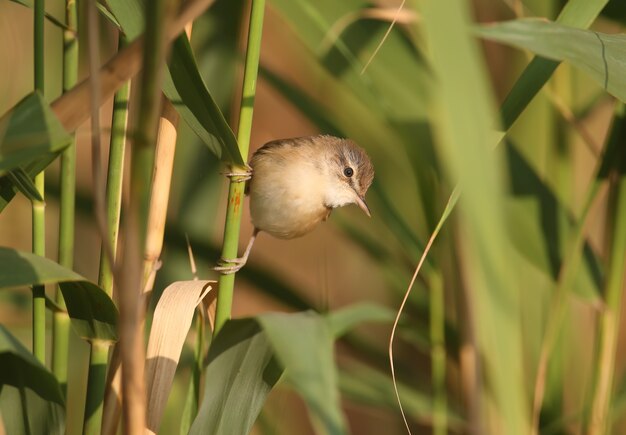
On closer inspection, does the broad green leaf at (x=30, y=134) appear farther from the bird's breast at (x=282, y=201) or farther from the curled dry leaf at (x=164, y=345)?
the bird's breast at (x=282, y=201)

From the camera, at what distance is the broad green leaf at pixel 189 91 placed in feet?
3.29

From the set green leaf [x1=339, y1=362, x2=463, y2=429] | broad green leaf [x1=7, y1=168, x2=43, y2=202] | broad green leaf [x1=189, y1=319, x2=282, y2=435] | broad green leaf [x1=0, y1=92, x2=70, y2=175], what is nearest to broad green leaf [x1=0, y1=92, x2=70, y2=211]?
broad green leaf [x1=0, y1=92, x2=70, y2=175]

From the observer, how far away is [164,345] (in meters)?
1.19

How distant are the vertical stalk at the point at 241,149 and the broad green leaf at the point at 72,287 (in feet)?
0.49

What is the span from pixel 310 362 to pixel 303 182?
1.23 metres

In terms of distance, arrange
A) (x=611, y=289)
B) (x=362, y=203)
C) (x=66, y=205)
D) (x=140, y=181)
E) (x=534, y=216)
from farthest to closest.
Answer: (x=362, y=203) → (x=534, y=216) → (x=611, y=289) → (x=66, y=205) → (x=140, y=181)

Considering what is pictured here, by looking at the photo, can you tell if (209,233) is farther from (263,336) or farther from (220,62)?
(263,336)

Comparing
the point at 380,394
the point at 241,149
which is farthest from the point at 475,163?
the point at 380,394

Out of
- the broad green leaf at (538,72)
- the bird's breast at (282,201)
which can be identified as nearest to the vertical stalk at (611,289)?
the broad green leaf at (538,72)

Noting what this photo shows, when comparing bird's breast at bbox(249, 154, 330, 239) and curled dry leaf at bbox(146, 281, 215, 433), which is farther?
bird's breast at bbox(249, 154, 330, 239)

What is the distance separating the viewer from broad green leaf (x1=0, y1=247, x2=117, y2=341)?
0.92m

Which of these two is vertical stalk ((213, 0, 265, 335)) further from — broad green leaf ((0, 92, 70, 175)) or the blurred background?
broad green leaf ((0, 92, 70, 175))

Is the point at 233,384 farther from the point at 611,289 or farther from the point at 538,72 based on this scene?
the point at 611,289

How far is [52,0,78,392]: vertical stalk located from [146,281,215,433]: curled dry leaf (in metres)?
0.12
